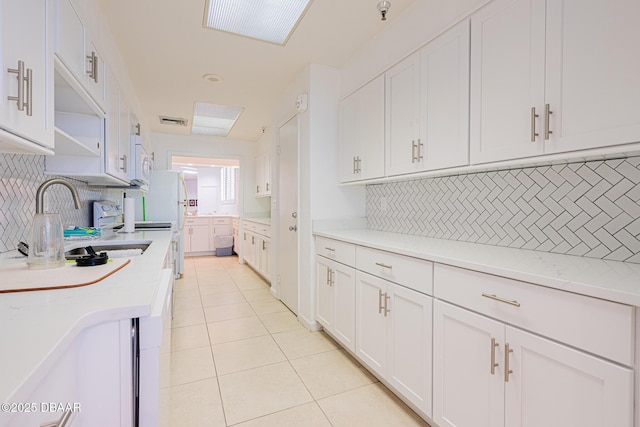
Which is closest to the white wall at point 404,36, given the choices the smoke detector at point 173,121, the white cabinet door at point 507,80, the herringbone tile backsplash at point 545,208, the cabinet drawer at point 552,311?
the white cabinet door at point 507,80

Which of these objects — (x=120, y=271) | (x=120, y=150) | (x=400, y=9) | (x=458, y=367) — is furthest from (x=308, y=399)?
(x=400, y=9)

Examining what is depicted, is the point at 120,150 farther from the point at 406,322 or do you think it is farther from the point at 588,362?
the point at 588,362

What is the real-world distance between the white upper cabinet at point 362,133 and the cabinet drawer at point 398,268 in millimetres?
659

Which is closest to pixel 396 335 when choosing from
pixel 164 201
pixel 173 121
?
pixel 164 201

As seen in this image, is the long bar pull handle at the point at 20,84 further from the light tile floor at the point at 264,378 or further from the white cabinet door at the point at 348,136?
the white cabinet door at the point at 348,136

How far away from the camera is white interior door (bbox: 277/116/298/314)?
2.96 meters

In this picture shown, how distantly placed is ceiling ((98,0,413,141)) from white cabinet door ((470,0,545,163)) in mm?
708

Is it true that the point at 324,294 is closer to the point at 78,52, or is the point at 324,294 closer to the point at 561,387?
the point at 561,387

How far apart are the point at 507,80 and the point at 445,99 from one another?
35 cm

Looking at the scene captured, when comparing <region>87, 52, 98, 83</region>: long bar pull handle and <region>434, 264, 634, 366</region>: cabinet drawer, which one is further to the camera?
<region>87, 52, 98, 83</region>: long bar pull handle

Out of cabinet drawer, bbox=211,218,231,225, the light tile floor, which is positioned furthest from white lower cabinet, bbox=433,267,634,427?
cabinet drawer, bbox=211,218,231,225

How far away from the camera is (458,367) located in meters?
1.28

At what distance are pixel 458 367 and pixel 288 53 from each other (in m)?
2.54

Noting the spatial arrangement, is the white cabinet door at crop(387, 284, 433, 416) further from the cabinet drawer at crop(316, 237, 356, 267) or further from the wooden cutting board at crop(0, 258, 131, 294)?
the wooden cutting board at crop(0, 258, 131, 294)
